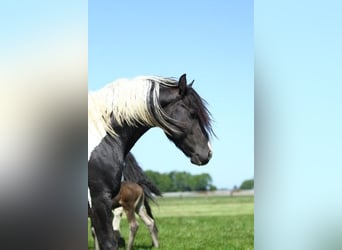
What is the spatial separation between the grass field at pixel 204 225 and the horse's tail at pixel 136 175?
8 centimetres

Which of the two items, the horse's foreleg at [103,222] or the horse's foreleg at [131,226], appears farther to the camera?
the horse's foreleg at [131,226]

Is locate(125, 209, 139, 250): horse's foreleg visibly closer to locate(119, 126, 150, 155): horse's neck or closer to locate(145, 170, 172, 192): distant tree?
locate(145, 170, 172, 192): distant tree

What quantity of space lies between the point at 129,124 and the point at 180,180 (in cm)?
31

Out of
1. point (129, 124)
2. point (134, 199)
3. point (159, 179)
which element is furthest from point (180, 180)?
point (129, 124)

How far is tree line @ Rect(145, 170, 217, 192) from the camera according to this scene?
207cm

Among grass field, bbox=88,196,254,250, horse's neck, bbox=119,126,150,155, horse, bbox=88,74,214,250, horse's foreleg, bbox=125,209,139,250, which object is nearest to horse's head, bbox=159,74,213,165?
horse, bbox=88,74,214,250

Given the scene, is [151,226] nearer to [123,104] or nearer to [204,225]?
[204,225]

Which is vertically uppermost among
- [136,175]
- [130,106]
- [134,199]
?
[130,106]

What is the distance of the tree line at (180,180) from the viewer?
207cm

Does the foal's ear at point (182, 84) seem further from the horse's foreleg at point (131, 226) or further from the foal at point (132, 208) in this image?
the horse's foreleg at point (131, 226)

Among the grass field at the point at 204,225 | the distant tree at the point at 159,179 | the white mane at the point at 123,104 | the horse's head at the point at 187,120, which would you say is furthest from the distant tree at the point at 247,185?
the white mane at the point at 123,104

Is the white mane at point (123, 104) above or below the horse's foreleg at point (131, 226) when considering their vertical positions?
above

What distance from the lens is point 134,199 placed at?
2088 mm
